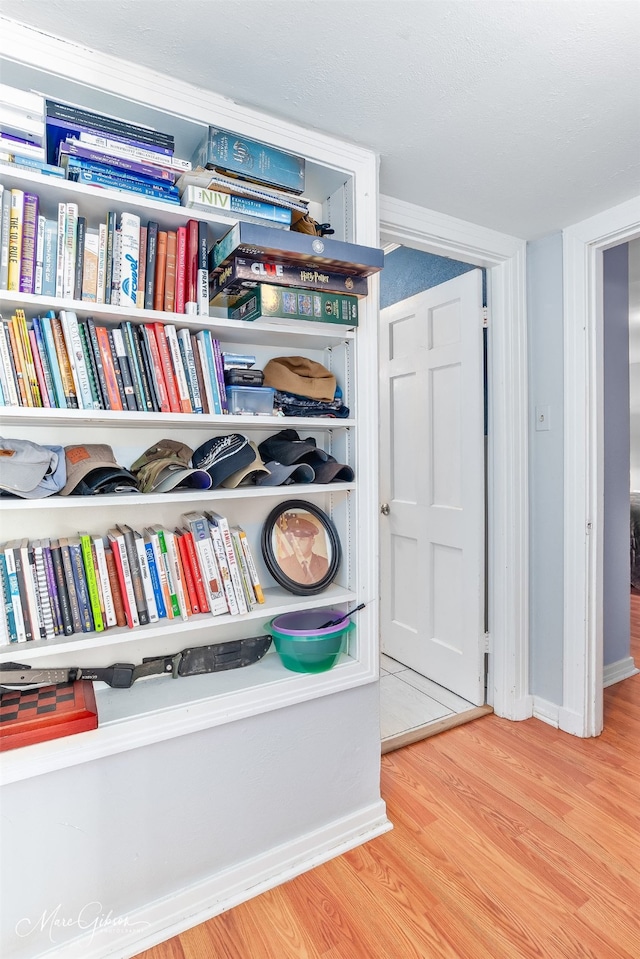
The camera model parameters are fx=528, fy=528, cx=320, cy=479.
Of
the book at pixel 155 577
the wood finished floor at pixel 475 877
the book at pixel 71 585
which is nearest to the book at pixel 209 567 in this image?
the book at pixel 155 577

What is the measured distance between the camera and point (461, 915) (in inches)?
55.4

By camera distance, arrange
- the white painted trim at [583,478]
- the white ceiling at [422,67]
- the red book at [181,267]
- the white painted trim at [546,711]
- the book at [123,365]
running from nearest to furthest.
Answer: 1. the white ceiling at [422,67]
2. the book at [123,365]
3. the red book at [181,267]
4. the white painted trim at [583,478]
5. the white painted trim at [546,711]

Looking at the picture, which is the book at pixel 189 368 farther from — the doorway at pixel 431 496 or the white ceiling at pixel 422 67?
the doorway at pixel 431 496

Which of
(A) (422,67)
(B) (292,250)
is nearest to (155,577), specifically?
(B) (292,250)

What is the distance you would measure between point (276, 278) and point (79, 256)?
500mm

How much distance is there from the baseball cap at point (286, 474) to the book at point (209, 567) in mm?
219

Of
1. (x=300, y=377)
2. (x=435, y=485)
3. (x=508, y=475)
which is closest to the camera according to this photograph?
(x=300, y=377)

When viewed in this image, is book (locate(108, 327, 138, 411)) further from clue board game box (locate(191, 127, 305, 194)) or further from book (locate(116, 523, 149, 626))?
clue board game box (locate(191, 127, 305, 194))

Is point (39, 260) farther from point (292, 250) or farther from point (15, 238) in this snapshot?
point (292, 250)

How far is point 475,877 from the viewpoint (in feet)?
5.01

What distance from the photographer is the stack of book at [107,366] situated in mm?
1235

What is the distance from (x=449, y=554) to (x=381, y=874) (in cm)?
138

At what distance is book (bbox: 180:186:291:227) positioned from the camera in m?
1.40

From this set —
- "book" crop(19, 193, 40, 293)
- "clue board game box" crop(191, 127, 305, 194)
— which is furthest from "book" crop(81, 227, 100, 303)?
"clue board game box" crop(191, 127, 305, 194)
